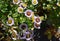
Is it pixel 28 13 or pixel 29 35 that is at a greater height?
pixel 28 13

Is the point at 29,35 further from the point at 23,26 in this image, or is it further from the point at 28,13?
the point at 28,13

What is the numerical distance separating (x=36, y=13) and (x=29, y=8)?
0.39 feet

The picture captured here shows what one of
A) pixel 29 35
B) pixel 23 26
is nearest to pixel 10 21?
pixel 23 26

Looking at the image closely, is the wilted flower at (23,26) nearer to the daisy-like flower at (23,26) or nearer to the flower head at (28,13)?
the daisy-like flower at (23,26)

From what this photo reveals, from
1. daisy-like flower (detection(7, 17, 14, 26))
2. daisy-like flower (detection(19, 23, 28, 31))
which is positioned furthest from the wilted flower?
daisy-like flower (detection(7, 17, 14, 26))

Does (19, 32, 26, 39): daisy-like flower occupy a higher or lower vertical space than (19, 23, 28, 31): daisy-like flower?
lower

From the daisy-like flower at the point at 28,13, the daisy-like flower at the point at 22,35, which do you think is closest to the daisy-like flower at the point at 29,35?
the daisy-like flower at the point at 22,35

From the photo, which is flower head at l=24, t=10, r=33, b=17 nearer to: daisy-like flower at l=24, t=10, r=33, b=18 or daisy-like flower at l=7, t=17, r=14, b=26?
daisy-like flower at l=24, t=10, r=33, b=18

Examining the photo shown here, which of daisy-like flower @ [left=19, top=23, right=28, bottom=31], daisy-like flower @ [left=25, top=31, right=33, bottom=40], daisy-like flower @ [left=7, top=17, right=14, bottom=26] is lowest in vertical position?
daisy-like flower @ [left=25, top=31, right=33, bottom=40]

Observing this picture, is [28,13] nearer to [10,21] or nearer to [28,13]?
[28,13]

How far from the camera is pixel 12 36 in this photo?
8.13 ft

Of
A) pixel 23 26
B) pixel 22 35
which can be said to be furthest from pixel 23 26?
pixel 22 35

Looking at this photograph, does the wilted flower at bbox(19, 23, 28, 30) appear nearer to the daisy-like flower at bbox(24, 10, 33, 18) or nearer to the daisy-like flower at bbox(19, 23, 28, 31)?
the daisy-like flower at bbox(19, 23, 28, 31)

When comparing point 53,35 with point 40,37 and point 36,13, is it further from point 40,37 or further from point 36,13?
point 36,13
